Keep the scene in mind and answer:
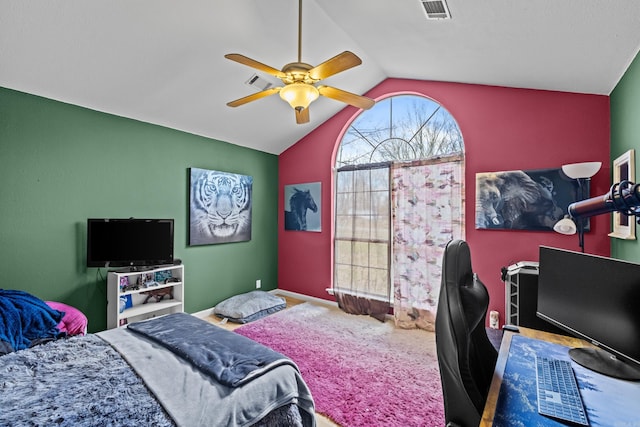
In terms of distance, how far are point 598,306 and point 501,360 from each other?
1.56 feet

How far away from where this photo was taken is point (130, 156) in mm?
3285

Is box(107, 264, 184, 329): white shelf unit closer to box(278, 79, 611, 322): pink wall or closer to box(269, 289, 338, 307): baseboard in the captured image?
box(269, 289, 338, 307): baseboard

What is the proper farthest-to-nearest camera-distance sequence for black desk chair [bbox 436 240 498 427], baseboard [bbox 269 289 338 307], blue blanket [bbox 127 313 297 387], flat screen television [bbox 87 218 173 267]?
baseboard [bbox 269 289 338 307] < flat screen television [bbox 87 218 173 267] < blue blanket [bbox 127 313 297 387] < black desk chair [bbox 436 240 498 427]

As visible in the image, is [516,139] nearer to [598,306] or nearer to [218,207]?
[598,306]

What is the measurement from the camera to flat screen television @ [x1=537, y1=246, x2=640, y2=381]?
→ 1157 millimetres

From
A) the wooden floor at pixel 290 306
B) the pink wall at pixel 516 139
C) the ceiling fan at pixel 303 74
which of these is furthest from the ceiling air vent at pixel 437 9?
the wooden floor at pixel 290 306

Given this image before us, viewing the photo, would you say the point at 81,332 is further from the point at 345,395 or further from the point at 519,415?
the point at 519,415

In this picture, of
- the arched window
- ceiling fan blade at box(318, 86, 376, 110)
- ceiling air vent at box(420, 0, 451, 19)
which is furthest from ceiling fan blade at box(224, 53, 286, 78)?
the arched window

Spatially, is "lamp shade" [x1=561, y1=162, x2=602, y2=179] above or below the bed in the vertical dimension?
above

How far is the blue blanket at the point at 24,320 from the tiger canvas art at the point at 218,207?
1647 mm

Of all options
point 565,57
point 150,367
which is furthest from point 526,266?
point 150,367

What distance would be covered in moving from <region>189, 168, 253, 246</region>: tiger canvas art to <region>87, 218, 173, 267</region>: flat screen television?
58 cm

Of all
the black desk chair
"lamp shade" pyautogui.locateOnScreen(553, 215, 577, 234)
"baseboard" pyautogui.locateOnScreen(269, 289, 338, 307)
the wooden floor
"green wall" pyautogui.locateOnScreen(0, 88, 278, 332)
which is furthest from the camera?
"baseboard" pyautogui.locateOnScreen(269, 289, 338, 307)

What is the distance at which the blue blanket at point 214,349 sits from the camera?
4.76 feet
